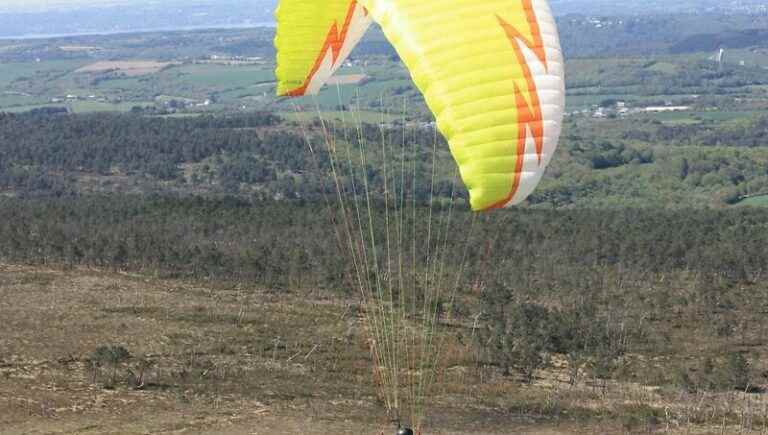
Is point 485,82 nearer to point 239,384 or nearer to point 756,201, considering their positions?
point 239,384

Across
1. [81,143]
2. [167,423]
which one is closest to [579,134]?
[81,143]

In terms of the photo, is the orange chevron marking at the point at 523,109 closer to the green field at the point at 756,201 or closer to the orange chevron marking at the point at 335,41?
the orange chevron marking at the point at 335,41

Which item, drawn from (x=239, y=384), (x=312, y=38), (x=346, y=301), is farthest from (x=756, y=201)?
(x=312, y=38)

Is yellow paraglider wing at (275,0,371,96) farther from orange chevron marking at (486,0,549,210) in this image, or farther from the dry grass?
the dry grass

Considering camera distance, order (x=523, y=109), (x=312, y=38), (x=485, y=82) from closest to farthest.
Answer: (x=485, y=82), (x=523, y=109), (x=312, y=38)

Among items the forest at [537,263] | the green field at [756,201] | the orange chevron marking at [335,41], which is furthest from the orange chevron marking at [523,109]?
the green field at [756,201]

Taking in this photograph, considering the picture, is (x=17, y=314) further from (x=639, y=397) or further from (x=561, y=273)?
(x=561, y=273)
